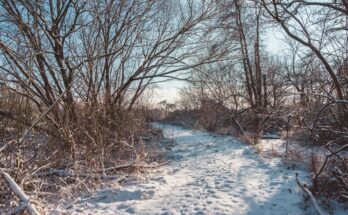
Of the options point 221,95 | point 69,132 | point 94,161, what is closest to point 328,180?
point 94,161

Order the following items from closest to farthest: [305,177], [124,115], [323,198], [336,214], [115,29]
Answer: [336,214] → [323,198] → [305,177] → [124,115] → [115,29]

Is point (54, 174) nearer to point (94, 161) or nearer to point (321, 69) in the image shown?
point (94, 161)

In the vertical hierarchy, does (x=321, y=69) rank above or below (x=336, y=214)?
above

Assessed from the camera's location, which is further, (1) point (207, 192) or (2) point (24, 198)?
(1) point (207, 192)

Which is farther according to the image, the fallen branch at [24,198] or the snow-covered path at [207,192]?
the snow-covered path at [207,192]

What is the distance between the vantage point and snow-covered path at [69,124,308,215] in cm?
417

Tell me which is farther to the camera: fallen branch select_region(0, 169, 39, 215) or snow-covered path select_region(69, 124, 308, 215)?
snow-covered path select_region(69, 124, 308, 215)

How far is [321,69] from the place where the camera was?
8.99 meters

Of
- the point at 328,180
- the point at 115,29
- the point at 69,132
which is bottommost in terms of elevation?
the point at 328,180

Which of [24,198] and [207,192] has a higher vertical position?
[24,198]

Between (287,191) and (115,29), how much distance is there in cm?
604

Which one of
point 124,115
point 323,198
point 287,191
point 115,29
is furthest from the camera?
point 115,29

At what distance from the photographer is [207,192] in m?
4.83

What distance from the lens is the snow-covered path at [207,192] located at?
417 cm
